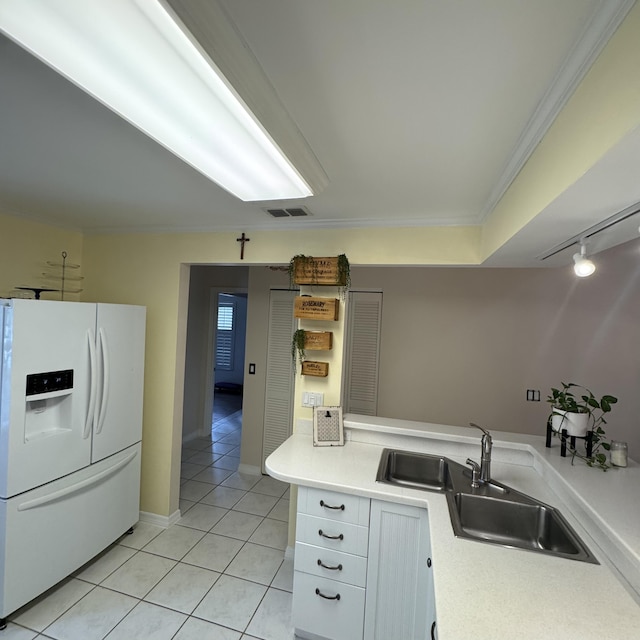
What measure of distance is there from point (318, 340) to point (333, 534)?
3.78ft

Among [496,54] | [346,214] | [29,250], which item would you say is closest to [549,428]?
[346,214]

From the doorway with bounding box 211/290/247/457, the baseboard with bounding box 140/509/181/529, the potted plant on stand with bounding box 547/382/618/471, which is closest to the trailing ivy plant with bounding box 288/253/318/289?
the potted plant on stand with bounding box 547/382/618/471

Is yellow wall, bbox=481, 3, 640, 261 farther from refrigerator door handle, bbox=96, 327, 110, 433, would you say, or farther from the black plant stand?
refrigerator door handle, bbox=96, 327, 110, 433

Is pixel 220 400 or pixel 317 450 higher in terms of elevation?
pixel 317 450

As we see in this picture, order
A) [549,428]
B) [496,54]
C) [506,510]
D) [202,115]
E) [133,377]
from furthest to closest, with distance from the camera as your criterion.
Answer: [133,377]
[549,428]
[506,510]
[202,115]
[496,54]

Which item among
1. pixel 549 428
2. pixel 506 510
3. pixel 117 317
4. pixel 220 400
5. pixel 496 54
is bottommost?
pixel 220 400

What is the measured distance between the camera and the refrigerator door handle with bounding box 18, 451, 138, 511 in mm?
1956

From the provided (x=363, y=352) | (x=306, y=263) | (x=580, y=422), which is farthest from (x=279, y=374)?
(x=580, y=422)

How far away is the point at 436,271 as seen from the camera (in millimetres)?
3807

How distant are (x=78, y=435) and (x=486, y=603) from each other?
7.68 feet

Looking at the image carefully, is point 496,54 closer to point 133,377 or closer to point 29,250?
point 133,377

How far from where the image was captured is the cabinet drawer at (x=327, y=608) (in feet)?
5.89

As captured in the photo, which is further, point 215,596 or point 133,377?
point 133,377

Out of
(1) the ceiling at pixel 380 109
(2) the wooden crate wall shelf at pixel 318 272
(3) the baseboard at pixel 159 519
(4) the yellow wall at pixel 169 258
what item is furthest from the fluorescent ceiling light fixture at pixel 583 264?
(3) the baseboard at pixel 159 519
